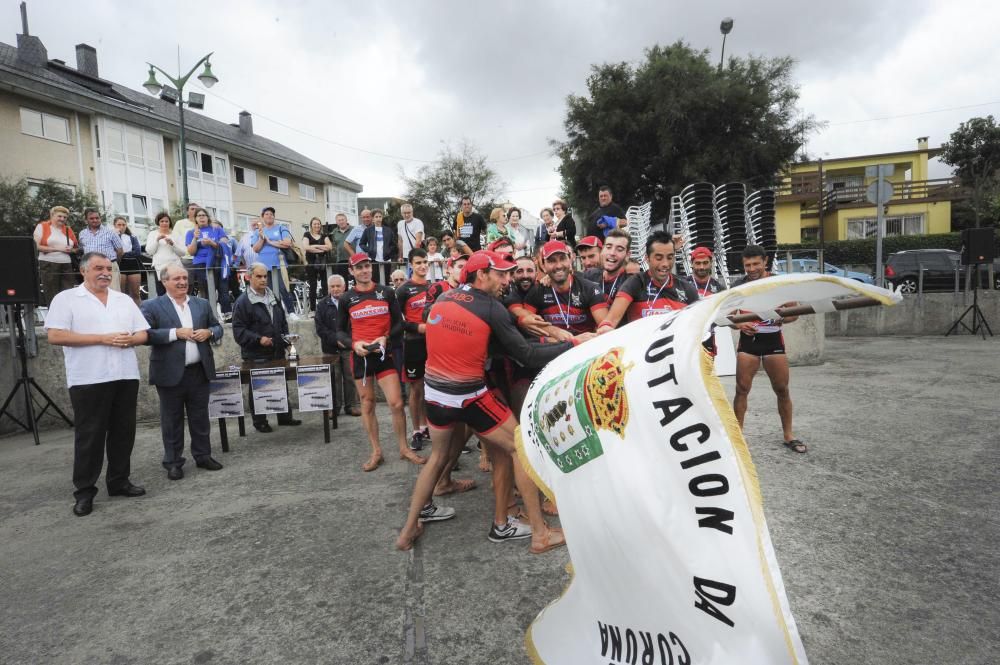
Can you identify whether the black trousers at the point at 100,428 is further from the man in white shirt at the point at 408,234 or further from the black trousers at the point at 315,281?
the man in white shirt at the point at 408,234

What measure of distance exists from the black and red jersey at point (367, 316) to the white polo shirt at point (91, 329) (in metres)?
1.99

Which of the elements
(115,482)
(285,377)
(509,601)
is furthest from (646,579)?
(285,377)

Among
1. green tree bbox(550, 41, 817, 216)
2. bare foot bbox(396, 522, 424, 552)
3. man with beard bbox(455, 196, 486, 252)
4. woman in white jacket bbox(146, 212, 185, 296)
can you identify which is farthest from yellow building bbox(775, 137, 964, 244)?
bare foot bbox(396, 522, 424, 552)

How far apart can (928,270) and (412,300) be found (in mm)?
18363

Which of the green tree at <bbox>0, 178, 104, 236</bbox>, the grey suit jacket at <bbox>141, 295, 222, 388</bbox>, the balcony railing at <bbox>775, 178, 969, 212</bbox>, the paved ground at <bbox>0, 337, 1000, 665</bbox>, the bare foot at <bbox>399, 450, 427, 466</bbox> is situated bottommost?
the paved ground at <bbox>0, 337, 1000, 665</bbox>

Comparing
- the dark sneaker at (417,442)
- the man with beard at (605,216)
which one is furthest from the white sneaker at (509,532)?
the man with beard at (605,216)

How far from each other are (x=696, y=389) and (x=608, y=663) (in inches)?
46.1

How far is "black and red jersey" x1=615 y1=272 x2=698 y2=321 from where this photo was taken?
4.32 m

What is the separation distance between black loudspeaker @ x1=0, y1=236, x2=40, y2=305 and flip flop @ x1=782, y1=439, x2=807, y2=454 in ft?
30.3

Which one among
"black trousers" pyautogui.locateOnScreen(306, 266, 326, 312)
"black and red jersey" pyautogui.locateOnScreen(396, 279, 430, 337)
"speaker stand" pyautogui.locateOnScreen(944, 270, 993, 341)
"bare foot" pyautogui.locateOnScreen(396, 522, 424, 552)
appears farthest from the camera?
"speaker stand" pyautogui.locateOnScreen(944, 270, 993, 341)

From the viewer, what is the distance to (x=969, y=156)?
3575 cm

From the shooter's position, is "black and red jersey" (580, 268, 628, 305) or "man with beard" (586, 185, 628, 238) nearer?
"black and red jersey" (580, 268, 628, 305)

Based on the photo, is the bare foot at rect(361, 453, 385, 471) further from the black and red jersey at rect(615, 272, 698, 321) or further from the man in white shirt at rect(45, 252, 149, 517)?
the black and red jersey at rect(615, 272, 698, 321)

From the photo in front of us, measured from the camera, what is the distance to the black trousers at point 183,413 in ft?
18.7
